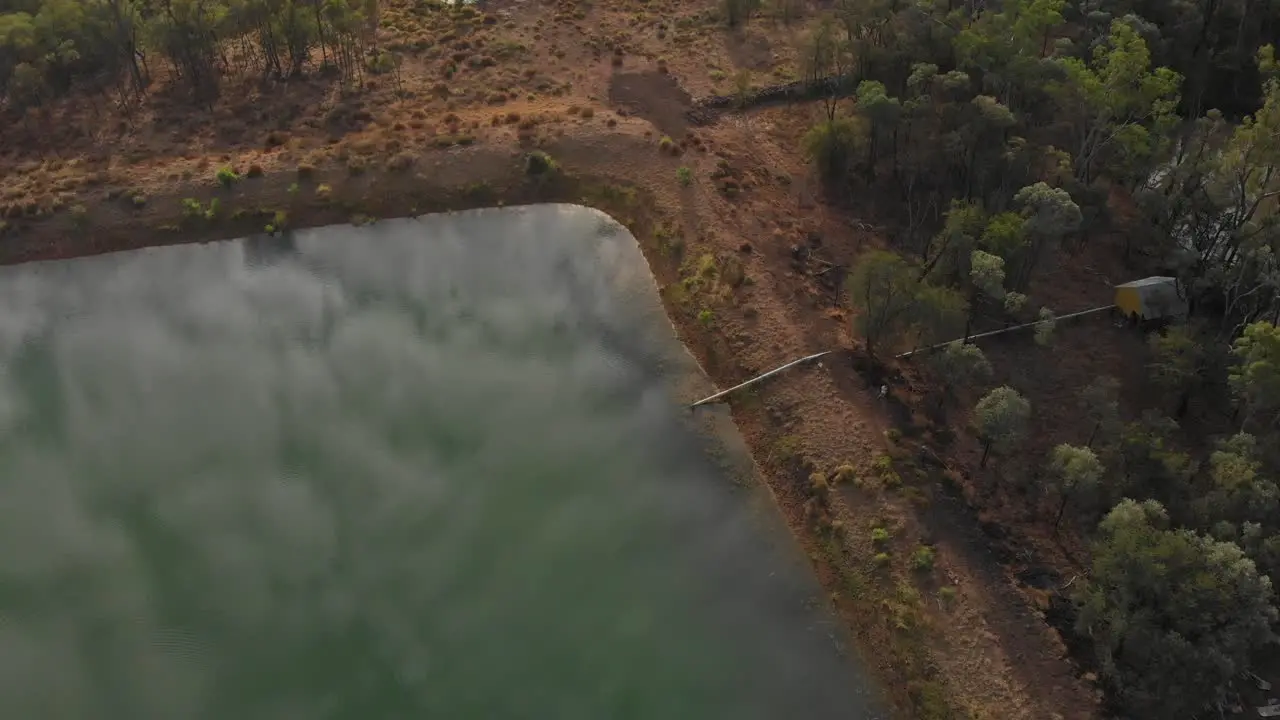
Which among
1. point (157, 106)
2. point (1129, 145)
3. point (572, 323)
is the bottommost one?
point (572, 323)

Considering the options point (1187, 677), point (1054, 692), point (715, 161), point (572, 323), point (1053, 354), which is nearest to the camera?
point (1187, 677)

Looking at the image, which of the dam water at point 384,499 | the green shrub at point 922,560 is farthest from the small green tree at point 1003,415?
the dam water at point 384,499

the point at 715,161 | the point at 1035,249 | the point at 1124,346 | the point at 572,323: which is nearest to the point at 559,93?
the point at 715,161

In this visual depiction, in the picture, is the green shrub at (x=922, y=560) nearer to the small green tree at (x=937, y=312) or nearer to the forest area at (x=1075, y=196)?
the forest area at (x=1075, y=196)

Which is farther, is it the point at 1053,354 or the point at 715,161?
the point at 715,161

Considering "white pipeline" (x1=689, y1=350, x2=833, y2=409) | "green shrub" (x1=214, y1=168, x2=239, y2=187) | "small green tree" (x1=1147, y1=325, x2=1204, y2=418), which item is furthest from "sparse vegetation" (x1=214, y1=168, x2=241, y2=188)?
"small green tree" (x1=1147, y1=325, x2=1204, y2=418)

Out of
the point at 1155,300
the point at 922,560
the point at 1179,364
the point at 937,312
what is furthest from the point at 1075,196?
the point at 922,560

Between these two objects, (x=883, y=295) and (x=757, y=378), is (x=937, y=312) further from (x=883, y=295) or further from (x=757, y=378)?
(x=757, y=378)

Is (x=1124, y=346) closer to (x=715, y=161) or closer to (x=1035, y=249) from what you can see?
(x=1035, y=249)

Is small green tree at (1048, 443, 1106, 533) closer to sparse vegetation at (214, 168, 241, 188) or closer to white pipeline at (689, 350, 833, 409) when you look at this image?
white pipeline at (689, 350, 833, 409)
